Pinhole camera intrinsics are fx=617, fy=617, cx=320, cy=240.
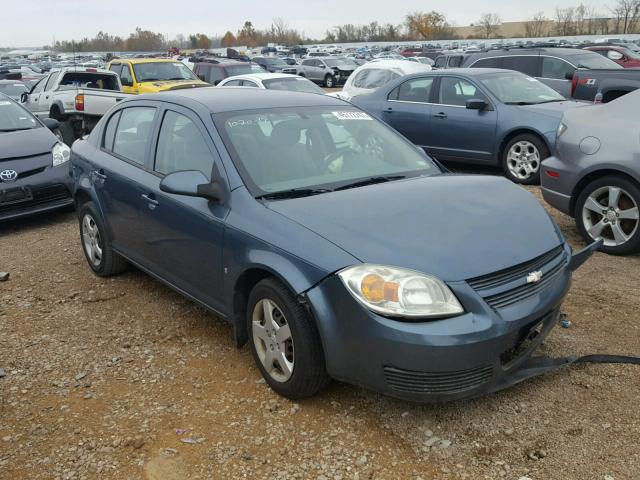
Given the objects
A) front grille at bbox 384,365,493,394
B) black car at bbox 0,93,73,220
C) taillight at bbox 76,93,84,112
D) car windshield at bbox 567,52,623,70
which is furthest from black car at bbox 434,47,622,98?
front grille at bbox 384,365,493,394

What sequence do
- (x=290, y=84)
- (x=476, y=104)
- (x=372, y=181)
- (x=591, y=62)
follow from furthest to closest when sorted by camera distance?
(x=591, y=62) → (x=290, y=84) → (x=476, y=104) → (x=372, y=181)

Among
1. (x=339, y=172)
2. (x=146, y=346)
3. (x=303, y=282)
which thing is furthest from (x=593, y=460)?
(x=146, y=346)

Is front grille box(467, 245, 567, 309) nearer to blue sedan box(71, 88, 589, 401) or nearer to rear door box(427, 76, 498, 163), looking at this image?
blue sedan box(71, 88, 589, 401)

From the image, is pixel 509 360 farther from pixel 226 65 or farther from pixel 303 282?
pixel 226 65

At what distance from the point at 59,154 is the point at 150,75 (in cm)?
742

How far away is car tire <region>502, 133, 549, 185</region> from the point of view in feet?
26.8

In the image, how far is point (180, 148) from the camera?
4.13 m

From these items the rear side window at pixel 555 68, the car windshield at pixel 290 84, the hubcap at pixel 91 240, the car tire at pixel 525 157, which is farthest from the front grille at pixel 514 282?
the rear side window at pixel 555 68

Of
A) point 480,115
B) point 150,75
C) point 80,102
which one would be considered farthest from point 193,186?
point 150,75

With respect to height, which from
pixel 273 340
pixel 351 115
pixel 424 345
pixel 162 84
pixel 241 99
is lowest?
pixel 273 340

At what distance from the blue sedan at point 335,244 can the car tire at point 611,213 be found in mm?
1982

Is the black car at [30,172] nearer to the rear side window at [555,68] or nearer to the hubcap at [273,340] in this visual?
the hubcap at [273,340]

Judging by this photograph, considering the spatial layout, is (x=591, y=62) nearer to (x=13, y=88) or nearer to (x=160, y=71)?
(x=160, y=71)

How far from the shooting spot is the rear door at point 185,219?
366cm
